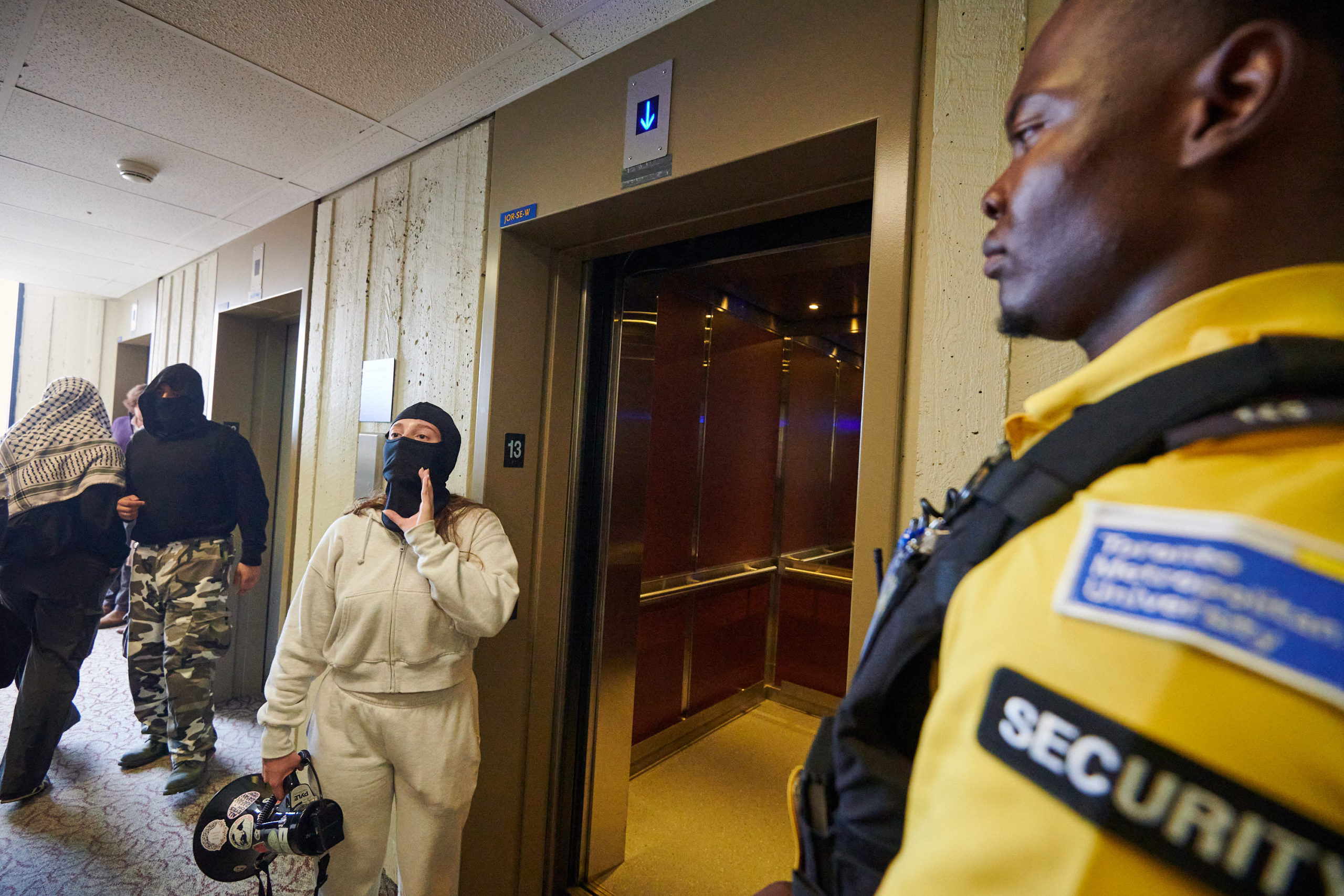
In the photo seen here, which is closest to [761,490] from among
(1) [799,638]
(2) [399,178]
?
(1) [799,638]

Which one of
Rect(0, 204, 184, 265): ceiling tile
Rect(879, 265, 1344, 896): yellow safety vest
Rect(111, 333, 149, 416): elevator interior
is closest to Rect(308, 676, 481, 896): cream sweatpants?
Rect(879, 265, 1344, 896): yellow safety vest

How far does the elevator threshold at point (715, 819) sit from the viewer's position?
7.91 feet

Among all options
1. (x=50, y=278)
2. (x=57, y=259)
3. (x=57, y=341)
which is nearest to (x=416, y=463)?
(x=57, y=259)

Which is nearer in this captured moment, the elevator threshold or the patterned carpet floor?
the patterned carpet floor

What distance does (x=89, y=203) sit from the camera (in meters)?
3.51

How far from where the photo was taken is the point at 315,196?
3.10 meters

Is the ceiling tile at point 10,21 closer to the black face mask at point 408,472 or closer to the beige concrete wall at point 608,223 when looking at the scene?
the beige concrete wall at point 608,223

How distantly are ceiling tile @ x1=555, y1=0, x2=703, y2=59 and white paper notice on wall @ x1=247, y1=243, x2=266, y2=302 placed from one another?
2.70 metres

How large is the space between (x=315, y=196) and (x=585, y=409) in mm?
1999

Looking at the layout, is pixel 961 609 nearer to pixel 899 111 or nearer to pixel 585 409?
pixel 899 111

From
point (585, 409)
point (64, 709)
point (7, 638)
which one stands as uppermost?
point (585, 409)

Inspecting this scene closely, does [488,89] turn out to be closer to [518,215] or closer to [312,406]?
[518,215]

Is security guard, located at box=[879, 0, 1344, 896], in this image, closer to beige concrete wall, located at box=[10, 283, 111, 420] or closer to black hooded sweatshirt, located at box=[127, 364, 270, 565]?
black hooded sweatshirt, located at box=[127, 364, 270, 565]

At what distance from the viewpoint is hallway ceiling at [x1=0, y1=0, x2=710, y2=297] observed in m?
1.76
